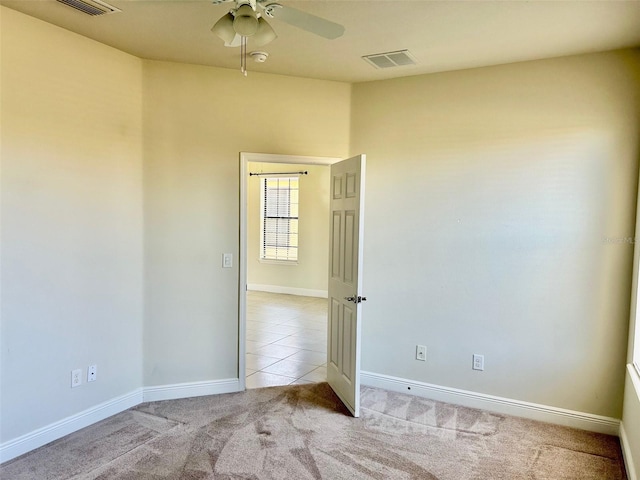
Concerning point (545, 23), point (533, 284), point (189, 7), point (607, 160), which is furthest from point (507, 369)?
point (189, 7)

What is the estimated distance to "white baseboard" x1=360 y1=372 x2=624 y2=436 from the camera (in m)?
3.17

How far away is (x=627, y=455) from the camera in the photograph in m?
2.72

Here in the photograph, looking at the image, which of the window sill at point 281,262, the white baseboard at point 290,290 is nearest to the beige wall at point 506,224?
the white baseboard at point 290,290

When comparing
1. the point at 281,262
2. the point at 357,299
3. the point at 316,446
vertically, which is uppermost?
the point at 357,299

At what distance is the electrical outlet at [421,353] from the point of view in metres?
3.74

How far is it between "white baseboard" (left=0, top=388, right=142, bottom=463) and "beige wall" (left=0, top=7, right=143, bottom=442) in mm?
44

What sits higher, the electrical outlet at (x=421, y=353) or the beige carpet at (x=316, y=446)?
the electrical outlet at (x=421, y=353)

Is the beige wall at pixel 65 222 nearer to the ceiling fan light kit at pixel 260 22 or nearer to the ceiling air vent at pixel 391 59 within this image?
the ceiling fan light kit at pixel 260 22

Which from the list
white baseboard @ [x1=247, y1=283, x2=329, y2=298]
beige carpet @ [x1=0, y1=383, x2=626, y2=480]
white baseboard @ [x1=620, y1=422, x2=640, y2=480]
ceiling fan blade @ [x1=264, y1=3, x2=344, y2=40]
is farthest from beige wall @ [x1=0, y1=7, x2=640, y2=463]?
white baseboard @ [x1=247, y1=283, x2=329, y2=298]

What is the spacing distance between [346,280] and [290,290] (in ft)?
16.4

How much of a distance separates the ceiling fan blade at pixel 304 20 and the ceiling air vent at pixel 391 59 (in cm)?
128

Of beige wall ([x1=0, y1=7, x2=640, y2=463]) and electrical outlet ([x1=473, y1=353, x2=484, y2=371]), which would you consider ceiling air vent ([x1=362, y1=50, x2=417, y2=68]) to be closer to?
beige wall ([x1=0, y1=7, x2=640, y2=463])

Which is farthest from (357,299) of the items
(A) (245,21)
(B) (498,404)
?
(A) (245,21)

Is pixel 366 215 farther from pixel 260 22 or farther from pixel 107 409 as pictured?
pixel 107 409
